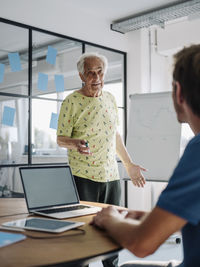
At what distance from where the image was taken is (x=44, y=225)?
128 cm

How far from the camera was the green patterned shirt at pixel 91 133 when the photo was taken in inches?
Answer: 92.0

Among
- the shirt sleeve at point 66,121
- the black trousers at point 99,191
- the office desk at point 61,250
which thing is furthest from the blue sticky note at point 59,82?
the office desk at point 61,250

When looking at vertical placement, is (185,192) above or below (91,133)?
below

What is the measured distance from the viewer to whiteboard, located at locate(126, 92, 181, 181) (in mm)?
4043

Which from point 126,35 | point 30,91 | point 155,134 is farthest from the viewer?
point 126,35

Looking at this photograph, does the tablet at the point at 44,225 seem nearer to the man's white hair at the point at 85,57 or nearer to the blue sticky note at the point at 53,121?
the man's white hair at the point at 85,57

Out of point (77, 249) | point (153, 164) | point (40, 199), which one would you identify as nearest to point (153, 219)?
point (77, 249)

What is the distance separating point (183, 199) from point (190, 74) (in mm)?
337

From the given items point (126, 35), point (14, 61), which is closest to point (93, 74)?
point (14, 61)

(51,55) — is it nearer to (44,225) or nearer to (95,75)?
(95,75)

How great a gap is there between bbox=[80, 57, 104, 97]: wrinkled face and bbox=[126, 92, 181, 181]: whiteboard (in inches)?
70.7

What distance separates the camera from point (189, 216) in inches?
34.0

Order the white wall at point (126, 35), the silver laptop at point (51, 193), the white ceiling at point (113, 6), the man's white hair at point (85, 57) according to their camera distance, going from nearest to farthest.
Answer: the silver laptop at point (51, 193)
the man's white hair at point (85, 57)
the white wall at point (126, 35)
the white ceiling at point (113, 6)

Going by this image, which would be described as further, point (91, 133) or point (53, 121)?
point (53, 121)
